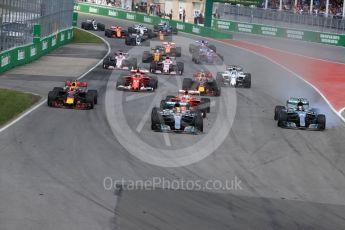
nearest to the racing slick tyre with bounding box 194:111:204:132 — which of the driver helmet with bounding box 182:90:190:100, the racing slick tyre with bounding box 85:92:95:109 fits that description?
the driver helmet with bounding box 182:90:190:100

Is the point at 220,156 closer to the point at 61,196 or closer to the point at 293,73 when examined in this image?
the point at 61,196

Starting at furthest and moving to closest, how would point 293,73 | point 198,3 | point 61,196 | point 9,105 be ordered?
1. point 198,3
2. point 293,73
3. point 9,105
4. point 61,196

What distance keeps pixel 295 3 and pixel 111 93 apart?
42.0 metres

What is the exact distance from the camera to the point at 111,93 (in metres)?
32.1

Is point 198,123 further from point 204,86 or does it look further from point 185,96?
point 204,86

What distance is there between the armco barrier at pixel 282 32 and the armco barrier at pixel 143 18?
12.7ft

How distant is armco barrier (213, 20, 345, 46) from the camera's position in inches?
2662

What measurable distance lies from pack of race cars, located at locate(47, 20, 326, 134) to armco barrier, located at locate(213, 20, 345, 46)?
755 inches

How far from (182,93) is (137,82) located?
5487 millimetres

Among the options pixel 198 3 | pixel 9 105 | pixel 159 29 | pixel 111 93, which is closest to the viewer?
pixel 9 105

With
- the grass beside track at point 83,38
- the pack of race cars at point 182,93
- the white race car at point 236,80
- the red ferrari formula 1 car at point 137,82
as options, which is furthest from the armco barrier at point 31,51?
the white race car at point 236,80

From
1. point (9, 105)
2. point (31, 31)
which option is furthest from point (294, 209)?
point (31, 31)

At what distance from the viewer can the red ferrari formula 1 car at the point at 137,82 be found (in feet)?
108

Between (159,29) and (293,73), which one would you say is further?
(159,29)
